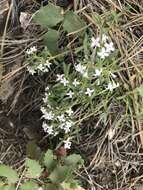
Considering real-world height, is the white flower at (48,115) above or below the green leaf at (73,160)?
above

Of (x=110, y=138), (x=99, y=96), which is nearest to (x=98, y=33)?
(x=99, y=96)

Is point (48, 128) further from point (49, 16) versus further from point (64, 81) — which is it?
point (49, 16)

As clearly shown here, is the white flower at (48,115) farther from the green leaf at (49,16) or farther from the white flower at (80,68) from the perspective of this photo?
the green leaf at (49,16)

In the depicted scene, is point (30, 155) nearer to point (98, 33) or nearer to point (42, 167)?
point (42, 167)

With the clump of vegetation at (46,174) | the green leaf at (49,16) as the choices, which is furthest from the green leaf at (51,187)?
the green leaf at (49,16)

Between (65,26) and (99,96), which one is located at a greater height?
(65,26)

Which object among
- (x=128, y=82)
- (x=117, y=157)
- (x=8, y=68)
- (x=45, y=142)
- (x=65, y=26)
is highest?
(x=65, y=26)

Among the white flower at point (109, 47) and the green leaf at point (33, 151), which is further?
the green leaf at point (33, 151)

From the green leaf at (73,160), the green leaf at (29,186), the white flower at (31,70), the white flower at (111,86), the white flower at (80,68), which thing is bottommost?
the green leaf at (73,160)
